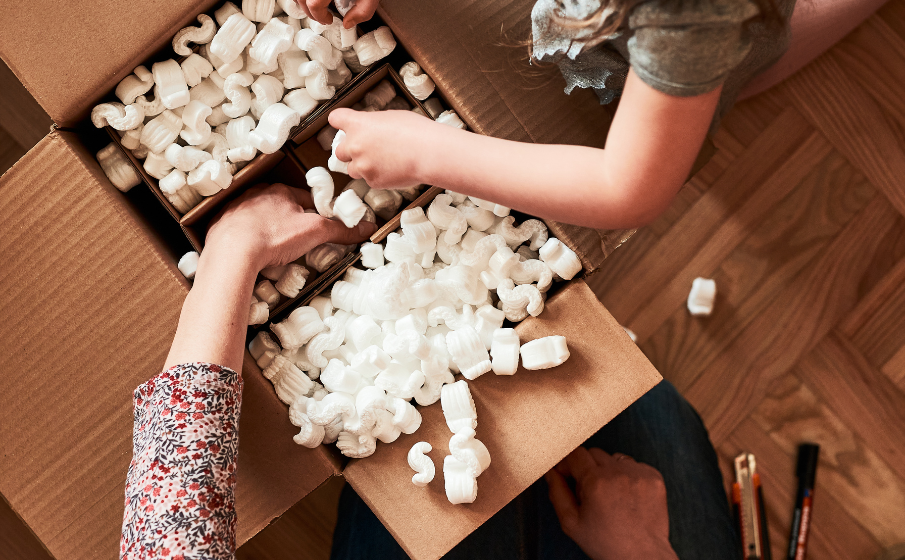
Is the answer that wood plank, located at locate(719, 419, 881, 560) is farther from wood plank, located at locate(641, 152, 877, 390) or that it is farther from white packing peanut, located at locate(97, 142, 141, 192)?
white packing peanut, located at locate(97, 142, 141, 192)

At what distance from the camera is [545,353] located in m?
0.64

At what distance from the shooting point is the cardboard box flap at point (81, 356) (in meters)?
0.63

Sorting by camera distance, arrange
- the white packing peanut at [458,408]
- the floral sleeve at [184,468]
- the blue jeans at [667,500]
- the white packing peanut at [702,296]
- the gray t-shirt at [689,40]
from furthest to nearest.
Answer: the white packing peanut at [702,296] → the blue jeans at [667,500] → the white packing peanut at [458,408] → the floral sleeve at [184,468] → the gray t-shirt at [689,40]

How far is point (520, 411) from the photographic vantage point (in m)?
0.66

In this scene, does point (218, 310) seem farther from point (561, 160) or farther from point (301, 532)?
point (301, 532)

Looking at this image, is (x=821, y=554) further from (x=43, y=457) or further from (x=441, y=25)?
(x=43, y=457)

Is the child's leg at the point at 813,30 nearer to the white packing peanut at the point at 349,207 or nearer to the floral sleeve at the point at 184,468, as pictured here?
the white packing peanut at the point at 349,207

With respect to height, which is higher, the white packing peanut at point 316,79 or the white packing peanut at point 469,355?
the white packing peanut at point 316,79

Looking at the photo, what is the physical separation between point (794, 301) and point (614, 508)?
0.49 m

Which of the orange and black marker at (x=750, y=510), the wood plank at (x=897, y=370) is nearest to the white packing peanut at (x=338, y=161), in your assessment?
the orange and black marker at (x=750, y=510)

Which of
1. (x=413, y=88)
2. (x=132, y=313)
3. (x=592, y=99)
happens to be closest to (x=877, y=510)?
(x=592, y=99)

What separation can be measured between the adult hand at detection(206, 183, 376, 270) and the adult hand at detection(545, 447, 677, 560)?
48 centimetres

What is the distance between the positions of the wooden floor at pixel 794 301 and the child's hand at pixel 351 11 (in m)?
0.61

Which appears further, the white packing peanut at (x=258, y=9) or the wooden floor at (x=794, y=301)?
the wooden floor at (x=794, y=301)
